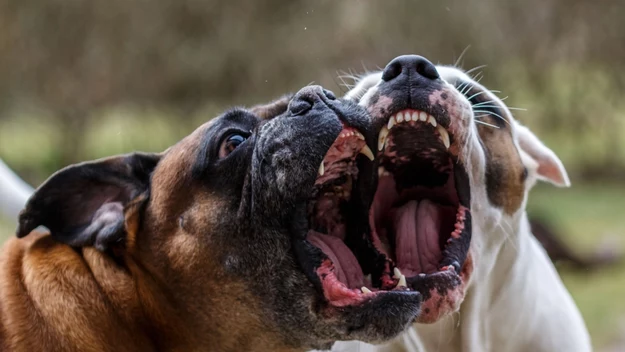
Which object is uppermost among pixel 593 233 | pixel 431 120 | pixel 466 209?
pixel 431 120

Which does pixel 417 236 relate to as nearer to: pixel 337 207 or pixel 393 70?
pixel 337 207

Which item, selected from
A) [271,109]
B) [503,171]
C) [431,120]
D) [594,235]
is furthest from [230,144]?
[594,235]

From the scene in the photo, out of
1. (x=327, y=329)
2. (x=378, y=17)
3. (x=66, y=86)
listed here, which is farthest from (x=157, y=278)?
(x=66, y=86)

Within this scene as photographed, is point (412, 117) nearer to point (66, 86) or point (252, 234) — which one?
point (252, 234)

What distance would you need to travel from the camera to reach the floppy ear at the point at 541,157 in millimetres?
2578

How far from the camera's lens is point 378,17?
3.90m

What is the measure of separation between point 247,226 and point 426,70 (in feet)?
2.08

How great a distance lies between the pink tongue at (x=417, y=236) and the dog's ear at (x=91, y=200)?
27.5 inches

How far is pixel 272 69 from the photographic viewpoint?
4.87 meters

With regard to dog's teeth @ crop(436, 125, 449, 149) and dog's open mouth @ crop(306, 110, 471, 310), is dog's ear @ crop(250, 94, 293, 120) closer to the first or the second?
dog's open mouth @ crop(306, 110, 471, 310)

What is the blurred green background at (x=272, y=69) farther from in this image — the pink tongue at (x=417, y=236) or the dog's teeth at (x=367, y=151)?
the dog's teeth at (x=367, y=151)

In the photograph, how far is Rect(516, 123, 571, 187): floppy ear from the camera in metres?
2.58

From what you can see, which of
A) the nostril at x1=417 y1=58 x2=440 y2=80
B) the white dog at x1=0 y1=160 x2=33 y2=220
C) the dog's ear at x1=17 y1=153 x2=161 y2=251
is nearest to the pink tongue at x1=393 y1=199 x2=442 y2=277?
the nostril at x1=417 y1=58 x2=440 y2=80

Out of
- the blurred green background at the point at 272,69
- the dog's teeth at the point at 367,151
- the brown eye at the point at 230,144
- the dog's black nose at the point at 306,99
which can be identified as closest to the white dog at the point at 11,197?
the brown eye at the point at 230,144
